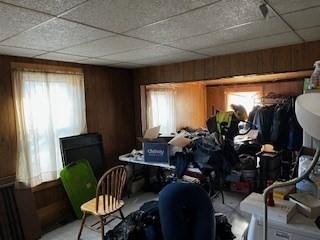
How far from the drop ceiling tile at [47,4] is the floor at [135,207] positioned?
8.15 feet

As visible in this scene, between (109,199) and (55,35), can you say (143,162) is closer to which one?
(109,199)

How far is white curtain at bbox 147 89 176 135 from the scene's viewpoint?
16.6 ft

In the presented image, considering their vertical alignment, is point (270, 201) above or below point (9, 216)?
above

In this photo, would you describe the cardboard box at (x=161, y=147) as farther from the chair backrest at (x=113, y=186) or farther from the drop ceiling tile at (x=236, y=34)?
the drop ceiling tile at (x=236, y=34)

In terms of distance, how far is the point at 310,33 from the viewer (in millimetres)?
2461

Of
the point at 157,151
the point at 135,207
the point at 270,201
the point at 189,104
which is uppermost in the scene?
the point at 189,104

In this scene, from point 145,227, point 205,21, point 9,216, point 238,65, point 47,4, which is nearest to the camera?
point 47,4

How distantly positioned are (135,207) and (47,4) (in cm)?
300

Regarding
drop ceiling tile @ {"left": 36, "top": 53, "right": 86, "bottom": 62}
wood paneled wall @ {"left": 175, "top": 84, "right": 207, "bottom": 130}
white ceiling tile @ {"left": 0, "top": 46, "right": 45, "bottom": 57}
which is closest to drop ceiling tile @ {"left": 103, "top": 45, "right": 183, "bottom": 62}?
drop ceiling tile @ {"left": 36, "top": 53, "right": 86, "bottom": 62}

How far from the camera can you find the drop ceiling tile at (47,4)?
1.44m

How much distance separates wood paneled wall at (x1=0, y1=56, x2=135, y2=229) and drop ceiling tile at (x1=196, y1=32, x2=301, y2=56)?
1.75 m

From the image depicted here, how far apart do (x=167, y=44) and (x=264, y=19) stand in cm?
102

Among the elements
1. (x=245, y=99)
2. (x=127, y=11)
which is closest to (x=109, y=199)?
(x=127, y=11)

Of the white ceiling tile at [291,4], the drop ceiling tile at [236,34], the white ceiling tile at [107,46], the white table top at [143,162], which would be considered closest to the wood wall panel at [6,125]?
the white ceiling tile at [107,46]
